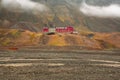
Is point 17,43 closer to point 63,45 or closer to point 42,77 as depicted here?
point 63,45

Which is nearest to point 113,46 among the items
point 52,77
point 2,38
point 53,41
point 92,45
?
point 92,45

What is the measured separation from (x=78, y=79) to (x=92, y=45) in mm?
114589

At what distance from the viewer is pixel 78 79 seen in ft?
134

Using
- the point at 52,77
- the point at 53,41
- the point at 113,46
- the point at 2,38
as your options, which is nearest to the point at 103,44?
the point at 113,46

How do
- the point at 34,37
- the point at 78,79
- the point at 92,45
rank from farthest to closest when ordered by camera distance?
the point at 34,37 → the point at 92,45 → the point at 78,79

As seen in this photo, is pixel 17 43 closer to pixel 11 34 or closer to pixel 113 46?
pixel 11 34

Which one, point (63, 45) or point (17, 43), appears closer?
point (63, 45)

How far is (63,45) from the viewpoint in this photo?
476 ft

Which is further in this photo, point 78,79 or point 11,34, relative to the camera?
point 11,34

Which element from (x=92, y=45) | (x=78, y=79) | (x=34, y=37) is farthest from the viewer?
(x=34, y=37)

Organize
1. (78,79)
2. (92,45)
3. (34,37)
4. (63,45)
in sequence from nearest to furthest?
(78,79)
(63,45)
(92,45)
(34,37)

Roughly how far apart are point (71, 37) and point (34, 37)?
22.6 metres

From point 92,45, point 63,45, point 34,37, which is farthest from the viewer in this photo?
point 34,37

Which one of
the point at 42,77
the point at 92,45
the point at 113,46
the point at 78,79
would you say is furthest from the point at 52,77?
the point at 113,46
